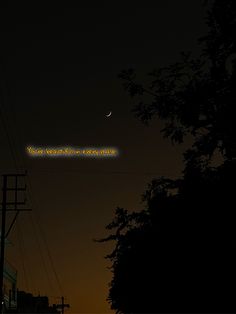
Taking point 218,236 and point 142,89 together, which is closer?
point 142,89

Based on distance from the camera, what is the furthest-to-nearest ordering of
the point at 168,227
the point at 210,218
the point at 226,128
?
the point at 168,227 < the point at 210,218 < the point at 226,128

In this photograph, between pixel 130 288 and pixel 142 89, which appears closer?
pixel 142 89

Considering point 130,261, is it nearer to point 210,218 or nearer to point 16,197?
point 210,218

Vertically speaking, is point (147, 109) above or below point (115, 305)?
below

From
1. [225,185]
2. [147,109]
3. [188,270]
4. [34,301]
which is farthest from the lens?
[34,301]

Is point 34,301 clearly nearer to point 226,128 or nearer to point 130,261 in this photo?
point 130,261

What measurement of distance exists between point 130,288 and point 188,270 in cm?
1117

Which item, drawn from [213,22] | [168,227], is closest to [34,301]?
[168,227]

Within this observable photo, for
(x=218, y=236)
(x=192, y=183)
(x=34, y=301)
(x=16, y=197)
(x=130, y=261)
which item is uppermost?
(x=34, y=301)

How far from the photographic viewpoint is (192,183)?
20.8 metres

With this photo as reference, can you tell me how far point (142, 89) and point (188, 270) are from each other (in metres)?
6.83

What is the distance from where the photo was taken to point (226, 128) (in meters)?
15.9

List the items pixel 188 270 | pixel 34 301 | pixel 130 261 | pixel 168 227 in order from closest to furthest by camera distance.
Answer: pixel 188 270 < pixel 168 227 < pixel 130 261 < pixel 34 301

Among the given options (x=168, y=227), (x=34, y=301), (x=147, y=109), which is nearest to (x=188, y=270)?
(x=168, y=227)
